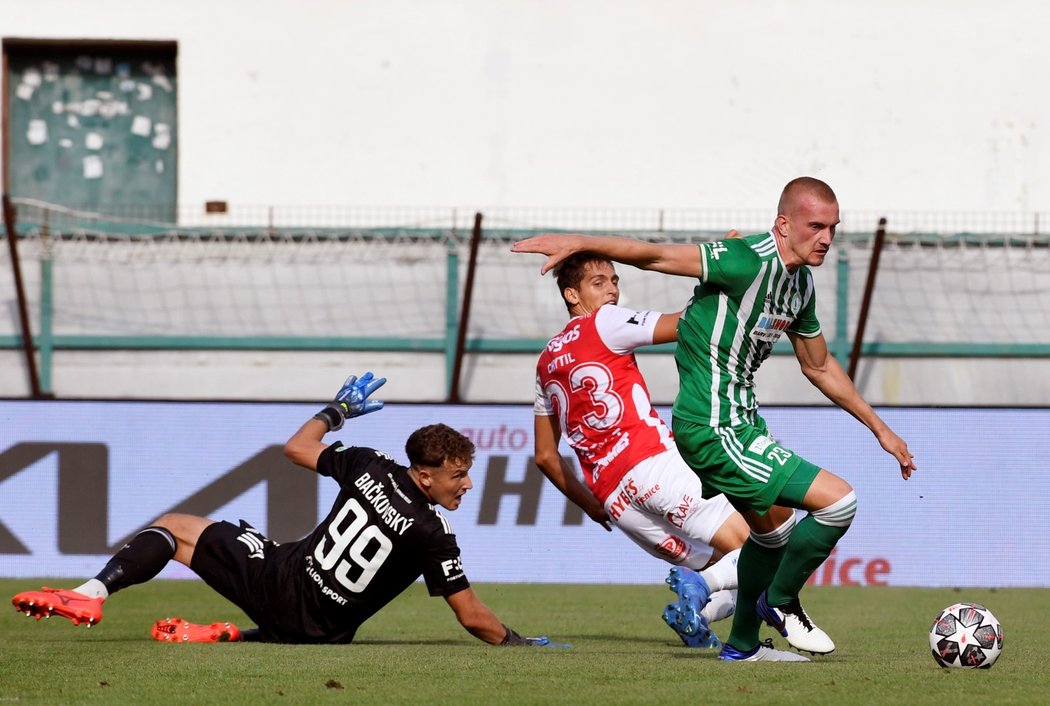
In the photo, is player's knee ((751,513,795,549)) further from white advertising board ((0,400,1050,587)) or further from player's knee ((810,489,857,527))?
white advertising board ((0,400,1050,587))

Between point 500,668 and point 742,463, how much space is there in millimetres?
1281

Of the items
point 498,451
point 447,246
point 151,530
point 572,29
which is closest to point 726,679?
point 151,530

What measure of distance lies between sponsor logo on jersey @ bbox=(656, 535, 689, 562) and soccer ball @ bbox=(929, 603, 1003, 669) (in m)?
1.60

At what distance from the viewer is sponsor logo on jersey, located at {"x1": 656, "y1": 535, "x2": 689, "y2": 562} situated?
749cm

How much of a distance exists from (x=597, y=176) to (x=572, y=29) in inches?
69.8

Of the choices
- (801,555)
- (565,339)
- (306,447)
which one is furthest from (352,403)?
(801,555)

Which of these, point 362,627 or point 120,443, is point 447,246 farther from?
point 362,627

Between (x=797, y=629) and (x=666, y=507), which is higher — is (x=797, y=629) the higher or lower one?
the lower one

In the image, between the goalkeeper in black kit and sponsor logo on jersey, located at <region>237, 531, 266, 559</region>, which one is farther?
sponsor logo on jersey, located at <region>237, 531, 266, 559</region>

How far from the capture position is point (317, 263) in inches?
630

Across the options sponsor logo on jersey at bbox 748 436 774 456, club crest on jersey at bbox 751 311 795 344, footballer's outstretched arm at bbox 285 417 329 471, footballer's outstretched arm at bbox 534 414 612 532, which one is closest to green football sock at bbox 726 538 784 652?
sponsor logo on jersey at bbox 748 436 774 456

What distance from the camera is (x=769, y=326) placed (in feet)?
20.8

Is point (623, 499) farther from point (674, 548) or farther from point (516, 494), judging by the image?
point (516, 494)

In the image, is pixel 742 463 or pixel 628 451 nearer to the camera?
pixel 742 463
